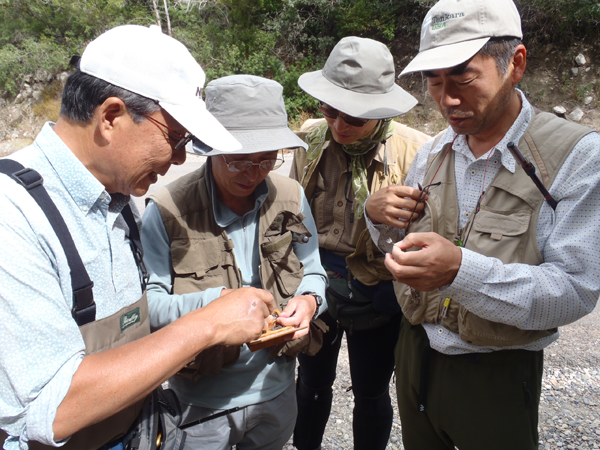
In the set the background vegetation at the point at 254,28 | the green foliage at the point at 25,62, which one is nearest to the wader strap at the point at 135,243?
the background vegetation at the point at 254,28

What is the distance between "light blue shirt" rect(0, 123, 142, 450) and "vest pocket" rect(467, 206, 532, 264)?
4.51 ft

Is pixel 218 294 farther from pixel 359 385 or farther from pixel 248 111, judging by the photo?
pixel 359 385

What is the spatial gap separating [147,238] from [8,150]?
910 inches

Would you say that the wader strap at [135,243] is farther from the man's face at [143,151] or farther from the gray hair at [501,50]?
the gray hair at [501,50]

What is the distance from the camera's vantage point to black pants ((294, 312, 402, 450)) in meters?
2.57

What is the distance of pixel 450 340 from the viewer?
1.79 metres

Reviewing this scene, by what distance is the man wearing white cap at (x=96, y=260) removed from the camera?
1.07 m

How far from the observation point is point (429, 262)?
1.51 meters

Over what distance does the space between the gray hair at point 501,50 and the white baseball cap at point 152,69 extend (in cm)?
104

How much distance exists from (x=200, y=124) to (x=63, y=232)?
1.86ft

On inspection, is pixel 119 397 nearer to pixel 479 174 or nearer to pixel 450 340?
pixel 450 340

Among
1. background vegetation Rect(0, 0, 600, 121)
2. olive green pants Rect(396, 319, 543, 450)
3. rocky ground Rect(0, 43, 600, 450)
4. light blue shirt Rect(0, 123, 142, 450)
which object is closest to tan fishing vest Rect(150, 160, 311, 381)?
light blue shirt Rect(0, 123, 142, 450)

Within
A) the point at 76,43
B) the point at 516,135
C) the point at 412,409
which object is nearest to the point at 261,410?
the point at 412,409

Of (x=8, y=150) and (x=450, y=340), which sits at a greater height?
(x=450, y=340)
